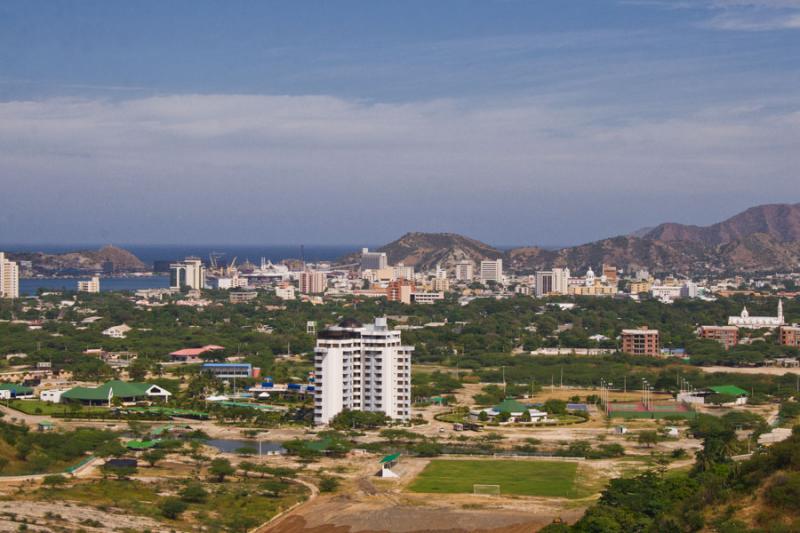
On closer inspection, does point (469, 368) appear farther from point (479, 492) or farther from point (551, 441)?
point (479, 492)

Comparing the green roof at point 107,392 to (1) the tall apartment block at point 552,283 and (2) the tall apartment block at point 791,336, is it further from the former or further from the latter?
(1) the tall apartment block at point 552,283

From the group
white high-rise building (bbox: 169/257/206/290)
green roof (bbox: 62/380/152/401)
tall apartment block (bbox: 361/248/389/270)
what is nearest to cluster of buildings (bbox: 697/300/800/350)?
green roof (bbox: 62/380/152/401)

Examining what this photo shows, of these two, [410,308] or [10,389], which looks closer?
[10,389]

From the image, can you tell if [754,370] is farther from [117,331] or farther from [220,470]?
[117,331]

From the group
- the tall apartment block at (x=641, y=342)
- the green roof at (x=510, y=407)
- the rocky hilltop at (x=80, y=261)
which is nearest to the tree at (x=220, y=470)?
the green roof at (x=510, y=407)

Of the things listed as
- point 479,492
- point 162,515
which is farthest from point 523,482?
point 162,515

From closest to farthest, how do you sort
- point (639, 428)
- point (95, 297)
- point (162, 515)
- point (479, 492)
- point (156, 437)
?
point (162, 515) < point (479, 492) < point (156, 437) < point (639, 428) < point (95, 297)

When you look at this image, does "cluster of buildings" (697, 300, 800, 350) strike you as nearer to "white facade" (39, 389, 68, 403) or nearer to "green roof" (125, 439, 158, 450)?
"white facade" (39, 389, 68, 403)
